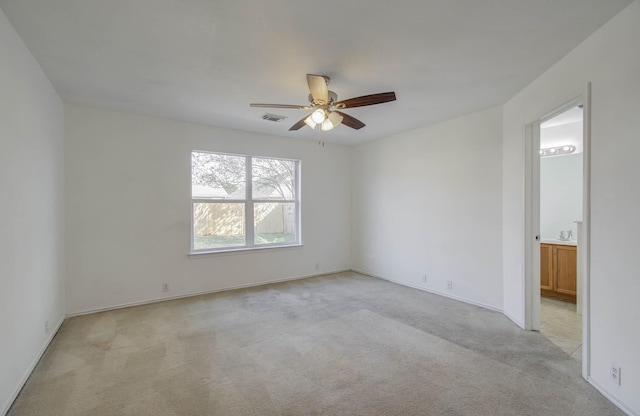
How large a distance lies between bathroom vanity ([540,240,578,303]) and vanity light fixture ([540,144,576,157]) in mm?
1436

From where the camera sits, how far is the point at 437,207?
450 cm

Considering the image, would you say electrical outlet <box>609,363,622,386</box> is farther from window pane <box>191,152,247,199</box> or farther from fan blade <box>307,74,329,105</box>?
window pane <box>191,152,247,199</box>

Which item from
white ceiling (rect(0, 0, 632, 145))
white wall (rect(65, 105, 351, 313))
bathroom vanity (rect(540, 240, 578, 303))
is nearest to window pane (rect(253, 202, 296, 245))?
white wall (rect(65, 105, 351, 313))

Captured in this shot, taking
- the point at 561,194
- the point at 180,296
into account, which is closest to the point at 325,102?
the point at 180,296

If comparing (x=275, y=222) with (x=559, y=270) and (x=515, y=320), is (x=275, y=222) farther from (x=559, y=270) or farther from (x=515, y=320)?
(x=559, y=270)

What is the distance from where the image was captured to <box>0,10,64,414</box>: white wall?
78.0 inches

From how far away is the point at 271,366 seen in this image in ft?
8.09

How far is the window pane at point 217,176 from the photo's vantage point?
458 centimetres

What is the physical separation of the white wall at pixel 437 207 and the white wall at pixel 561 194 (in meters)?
1.62

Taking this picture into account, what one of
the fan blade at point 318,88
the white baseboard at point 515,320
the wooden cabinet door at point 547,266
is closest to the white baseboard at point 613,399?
the white baseboard at point 515,320

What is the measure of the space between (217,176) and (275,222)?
1295mm

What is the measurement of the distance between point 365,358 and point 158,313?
2666 mm

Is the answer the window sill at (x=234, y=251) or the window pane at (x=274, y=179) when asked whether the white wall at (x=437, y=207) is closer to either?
the window pane at (x=274, y=179)

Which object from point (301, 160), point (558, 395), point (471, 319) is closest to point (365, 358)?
point (558, 395)
